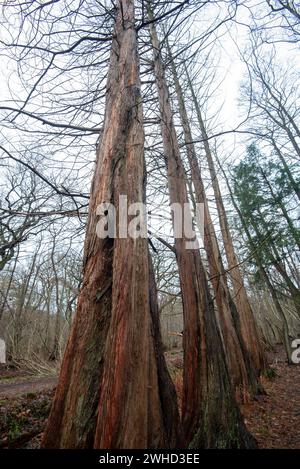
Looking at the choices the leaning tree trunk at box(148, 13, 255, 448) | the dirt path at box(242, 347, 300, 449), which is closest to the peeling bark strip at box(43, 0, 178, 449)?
the leaning tree trunk at box(148, 13, 255, 448)

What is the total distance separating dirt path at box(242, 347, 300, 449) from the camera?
3.49 meters

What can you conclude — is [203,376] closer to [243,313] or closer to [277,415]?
[277,415]

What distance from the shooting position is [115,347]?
5.20 feet

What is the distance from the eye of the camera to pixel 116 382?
1492 millimetres

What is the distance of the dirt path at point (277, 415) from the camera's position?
11.4 ft

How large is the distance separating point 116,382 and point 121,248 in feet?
2.84

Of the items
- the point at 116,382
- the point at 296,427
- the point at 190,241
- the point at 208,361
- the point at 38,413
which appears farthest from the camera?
the point at 38,413

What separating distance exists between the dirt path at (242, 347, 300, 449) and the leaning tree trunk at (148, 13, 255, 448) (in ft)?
3.70

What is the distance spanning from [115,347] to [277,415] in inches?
192

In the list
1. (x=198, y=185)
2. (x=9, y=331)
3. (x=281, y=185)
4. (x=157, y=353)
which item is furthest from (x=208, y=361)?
(x=9, y=331)

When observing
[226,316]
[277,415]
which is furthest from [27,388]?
[277,415]

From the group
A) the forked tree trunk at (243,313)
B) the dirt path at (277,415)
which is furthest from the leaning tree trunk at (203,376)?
the forked tree trunk at (243,313)
